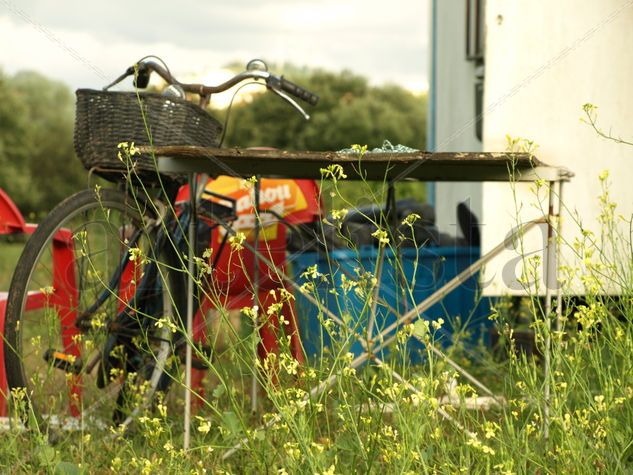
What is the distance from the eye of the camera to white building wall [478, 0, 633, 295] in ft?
14.5

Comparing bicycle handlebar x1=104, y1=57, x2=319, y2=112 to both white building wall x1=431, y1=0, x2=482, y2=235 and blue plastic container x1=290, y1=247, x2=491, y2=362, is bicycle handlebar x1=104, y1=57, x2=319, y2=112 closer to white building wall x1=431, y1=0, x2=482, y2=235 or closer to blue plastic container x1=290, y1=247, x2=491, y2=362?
blue plastic container x1=290, y1=247, x2=491, y2=362

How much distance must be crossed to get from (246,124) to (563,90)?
1749cm

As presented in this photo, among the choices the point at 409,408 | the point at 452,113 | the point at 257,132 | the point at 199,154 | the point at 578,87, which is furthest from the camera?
the point at 257,132

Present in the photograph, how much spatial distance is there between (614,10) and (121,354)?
2512mm

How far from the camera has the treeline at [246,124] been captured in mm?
20203

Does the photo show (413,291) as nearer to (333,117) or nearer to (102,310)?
(102,310)

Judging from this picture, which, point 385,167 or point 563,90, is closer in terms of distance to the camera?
point 385,167

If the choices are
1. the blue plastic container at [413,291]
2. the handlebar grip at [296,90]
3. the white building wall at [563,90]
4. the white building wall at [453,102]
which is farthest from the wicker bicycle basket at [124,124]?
the white building wall at [453,102]

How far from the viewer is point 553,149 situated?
445 centimetres

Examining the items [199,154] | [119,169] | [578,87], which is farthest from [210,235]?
[578,87]

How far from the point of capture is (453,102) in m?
6.94

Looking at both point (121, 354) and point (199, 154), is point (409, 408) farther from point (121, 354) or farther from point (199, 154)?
point (121, 354)

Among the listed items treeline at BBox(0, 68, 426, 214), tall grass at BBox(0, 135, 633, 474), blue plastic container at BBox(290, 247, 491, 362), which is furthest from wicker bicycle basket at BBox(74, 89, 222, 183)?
treeline at BBox(0, 68, 426, 214)

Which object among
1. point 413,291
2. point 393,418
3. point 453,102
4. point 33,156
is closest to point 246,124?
point 33,156
